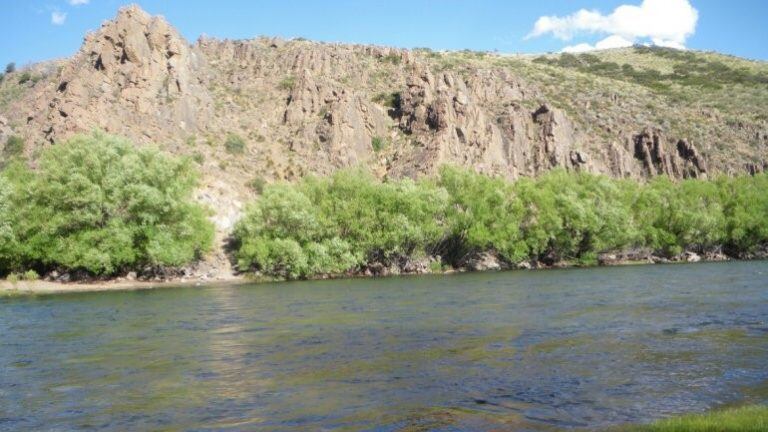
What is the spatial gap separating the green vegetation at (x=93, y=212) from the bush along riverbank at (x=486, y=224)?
9.52m

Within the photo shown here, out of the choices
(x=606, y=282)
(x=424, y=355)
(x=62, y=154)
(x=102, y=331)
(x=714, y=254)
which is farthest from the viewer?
(x=714, y=254)

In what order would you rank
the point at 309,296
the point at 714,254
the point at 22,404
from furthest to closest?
the point at 714,254
the point at 309,296
the point at 22,404

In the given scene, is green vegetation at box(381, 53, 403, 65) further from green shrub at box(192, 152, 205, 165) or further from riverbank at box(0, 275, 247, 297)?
riverbank at box(0, 275, 247, 297)

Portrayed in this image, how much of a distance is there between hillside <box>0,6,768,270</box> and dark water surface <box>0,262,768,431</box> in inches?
1890

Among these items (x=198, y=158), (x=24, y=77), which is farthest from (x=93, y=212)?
(x=24, y=77)

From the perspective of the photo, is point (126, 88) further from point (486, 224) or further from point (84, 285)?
point (486, 224)

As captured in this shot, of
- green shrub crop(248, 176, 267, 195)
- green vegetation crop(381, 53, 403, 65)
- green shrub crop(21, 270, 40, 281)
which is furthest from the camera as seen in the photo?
green vegetation crop(381, 53, 403, 65)

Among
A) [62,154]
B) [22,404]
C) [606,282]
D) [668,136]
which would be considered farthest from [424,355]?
[668,136]

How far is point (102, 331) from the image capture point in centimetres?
2902

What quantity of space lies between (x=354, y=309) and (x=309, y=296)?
1003 cm

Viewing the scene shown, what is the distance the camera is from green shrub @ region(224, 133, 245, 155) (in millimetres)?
99500

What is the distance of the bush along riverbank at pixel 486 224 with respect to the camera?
68.1 m

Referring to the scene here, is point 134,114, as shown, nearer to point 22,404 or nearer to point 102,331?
point 102,331

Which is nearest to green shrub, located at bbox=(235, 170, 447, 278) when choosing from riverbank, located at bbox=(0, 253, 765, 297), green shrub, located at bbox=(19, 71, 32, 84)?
riverbank, located at bbox=(0, 253, 765, 297)
